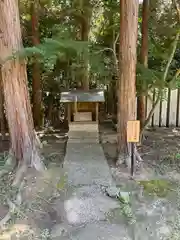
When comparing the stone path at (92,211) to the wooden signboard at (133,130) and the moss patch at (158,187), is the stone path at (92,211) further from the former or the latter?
the wooden signboard at (133,130)

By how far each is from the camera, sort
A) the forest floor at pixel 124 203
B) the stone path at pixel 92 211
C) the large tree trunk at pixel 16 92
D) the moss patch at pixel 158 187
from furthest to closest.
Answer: the large tree trunk at pixel 16 92
the moss patch at pixel 158 187
the forest floor at pixel 124 203
the stone path at pixel 92 211

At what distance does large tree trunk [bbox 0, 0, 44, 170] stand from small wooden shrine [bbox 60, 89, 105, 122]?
1.98 metres

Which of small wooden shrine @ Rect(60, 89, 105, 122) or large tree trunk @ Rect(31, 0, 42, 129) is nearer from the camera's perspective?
small wooden shrine @ Rect(60, 89, 105, 122)

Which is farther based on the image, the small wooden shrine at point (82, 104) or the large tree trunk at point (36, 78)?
the large tree trunk at point (36, 78)

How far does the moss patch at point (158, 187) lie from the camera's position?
181 inches

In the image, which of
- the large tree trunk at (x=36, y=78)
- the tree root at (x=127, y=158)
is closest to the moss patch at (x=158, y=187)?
the tree root at (x=127, y=158)

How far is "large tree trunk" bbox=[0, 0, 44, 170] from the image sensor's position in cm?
484

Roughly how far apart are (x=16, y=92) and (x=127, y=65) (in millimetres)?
2078

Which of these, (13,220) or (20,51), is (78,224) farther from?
(20,51)

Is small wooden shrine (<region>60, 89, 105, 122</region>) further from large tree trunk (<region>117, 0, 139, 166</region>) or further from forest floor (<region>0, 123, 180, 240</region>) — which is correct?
large tree trunk (<region>117, 0, 139, 166</region>)

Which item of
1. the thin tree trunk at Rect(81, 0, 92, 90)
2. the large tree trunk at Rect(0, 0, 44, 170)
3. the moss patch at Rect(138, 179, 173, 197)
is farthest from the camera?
the thin tree trunk at Rect(81, 0, 92, 90)

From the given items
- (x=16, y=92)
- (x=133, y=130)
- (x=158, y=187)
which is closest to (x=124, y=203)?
(x=158, y=187)

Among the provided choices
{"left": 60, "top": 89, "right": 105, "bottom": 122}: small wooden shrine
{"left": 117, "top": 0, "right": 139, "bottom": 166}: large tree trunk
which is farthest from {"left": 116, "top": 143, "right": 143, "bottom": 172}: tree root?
{"left": 60, "top": 89, "right": 105, "bottom": 122}: small wooden shrine

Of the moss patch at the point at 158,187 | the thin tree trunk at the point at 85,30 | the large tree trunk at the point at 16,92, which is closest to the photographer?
the moss patch at the point at 158,187
